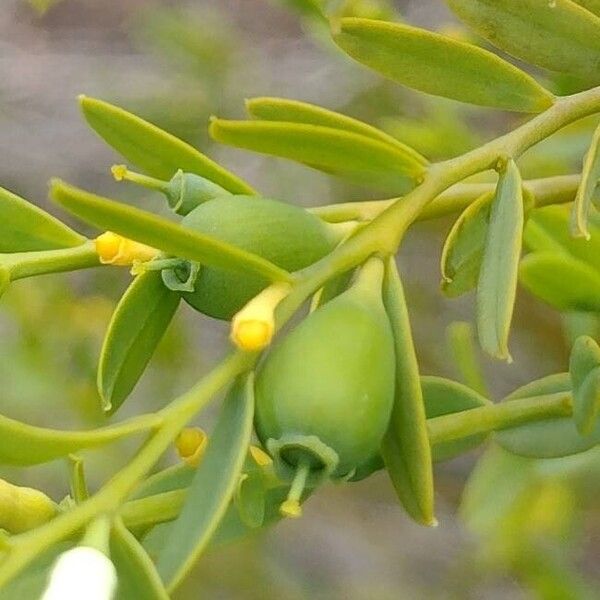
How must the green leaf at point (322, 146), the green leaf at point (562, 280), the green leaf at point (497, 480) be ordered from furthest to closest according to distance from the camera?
the green leaf at point (497, 480) → the green leaf at point (562, 280) → the green leaf at point (322, 146)

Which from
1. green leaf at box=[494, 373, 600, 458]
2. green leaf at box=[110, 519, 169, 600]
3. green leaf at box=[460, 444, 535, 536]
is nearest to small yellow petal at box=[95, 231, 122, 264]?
green leaf at box=[110, 519, 169, 600]

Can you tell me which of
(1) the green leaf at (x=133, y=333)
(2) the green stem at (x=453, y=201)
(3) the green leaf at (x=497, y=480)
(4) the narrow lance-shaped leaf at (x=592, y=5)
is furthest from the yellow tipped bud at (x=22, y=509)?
(3) the green leaf at (x=497, y=480)

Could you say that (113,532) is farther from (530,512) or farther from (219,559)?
(219,559)

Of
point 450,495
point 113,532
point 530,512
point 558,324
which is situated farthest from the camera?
point 450,495

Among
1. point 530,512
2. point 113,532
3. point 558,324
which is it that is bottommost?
point 530,512

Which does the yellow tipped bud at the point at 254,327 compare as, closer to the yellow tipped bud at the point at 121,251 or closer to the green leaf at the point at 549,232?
the yellow tipped bud at the point at 121,251

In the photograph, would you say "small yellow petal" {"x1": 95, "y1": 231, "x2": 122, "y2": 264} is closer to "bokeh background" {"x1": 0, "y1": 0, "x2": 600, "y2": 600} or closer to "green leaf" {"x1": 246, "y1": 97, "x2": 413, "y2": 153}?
"green leaf" {"x1": 246, "y1": 97, "x2": 413, "y2": 153}

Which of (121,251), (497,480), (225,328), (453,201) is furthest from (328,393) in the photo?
(225,328)

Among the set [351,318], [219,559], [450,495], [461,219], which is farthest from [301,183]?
[351,318]
